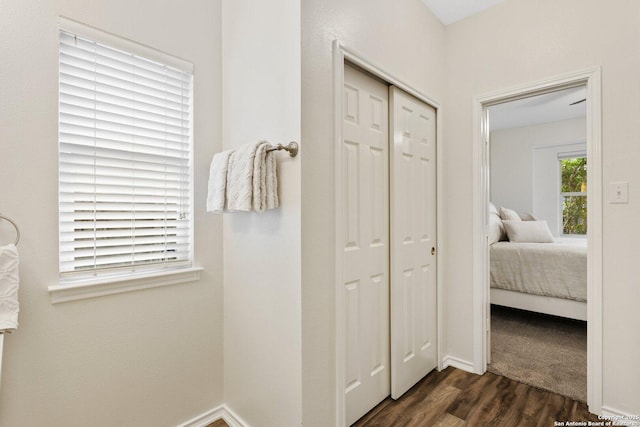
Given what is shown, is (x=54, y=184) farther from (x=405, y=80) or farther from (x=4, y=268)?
(x=405, y=80)

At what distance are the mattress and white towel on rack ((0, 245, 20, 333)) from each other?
3.86 m

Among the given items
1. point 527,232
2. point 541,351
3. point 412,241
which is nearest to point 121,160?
point 412,241

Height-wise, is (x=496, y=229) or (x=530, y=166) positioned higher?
(x=530, y=166)

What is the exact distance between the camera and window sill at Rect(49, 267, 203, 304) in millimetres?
1320

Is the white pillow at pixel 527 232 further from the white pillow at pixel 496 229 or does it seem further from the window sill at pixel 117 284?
the window sill at pixel 117 284

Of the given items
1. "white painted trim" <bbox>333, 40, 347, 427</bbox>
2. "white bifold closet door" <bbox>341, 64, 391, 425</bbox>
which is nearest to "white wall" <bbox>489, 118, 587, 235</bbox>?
"white bifold closet door" <bbox>341, 64, 391, 425</bbox>

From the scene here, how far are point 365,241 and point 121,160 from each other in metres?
1.33

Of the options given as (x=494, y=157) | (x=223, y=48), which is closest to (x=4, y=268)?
(x=223, y=48)

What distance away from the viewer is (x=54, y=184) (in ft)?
4.31

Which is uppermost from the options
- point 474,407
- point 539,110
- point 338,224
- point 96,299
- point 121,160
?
point 539,110

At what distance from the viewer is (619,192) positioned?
5.88ft

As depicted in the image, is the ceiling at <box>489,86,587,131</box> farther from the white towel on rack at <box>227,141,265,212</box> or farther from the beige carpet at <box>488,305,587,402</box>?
the white towel on rack at <box>227,141,265,212</box>

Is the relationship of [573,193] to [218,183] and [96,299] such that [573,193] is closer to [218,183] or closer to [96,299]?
[218,183]

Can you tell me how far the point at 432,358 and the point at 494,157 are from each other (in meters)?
4.52
